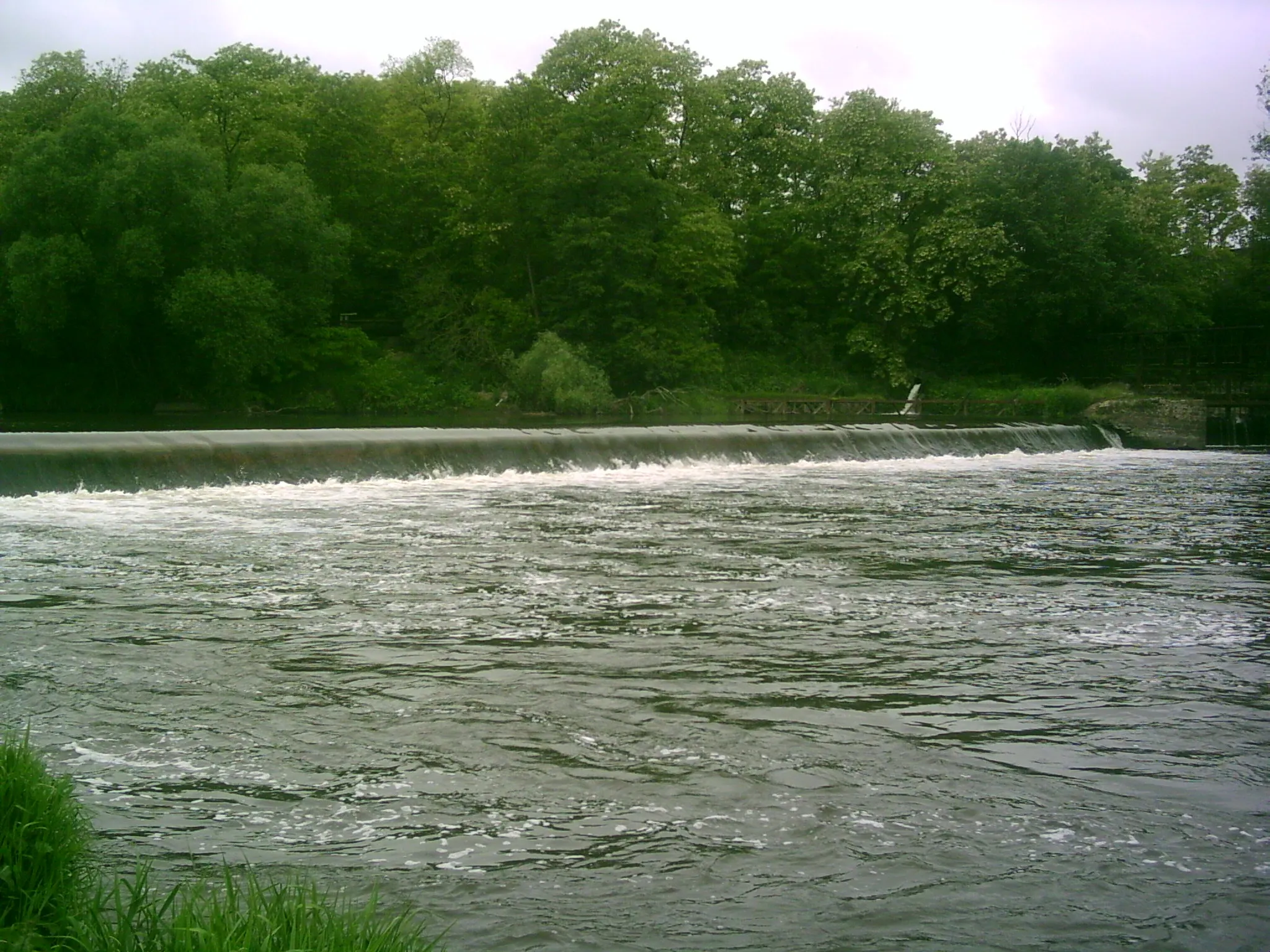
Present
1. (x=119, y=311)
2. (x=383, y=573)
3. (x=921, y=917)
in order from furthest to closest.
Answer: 1. (x=119, y=311)
2. (x=383, y=573)
3. (x=921, y=917)

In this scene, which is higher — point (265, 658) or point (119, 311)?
point (119, 311)

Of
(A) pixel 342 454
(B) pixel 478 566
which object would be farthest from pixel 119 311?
(B) pixel 478 566

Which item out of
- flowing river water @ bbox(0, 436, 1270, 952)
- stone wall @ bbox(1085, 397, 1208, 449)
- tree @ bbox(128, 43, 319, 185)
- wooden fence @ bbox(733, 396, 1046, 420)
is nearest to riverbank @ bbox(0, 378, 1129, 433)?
wooden fence @ bbox(733, 396, 1046, 420)

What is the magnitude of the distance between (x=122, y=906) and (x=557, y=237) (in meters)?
41.2

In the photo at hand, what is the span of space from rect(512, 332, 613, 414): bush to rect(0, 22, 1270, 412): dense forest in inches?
4.8

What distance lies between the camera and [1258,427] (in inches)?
1443

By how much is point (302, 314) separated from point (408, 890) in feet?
125


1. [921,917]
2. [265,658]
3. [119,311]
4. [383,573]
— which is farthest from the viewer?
[119,311]

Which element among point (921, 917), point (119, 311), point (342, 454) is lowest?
point (921, 917)

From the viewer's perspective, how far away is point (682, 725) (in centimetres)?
602

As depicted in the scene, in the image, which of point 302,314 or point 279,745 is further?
point 302,314

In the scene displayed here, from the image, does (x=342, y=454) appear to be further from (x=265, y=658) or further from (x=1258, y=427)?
(x=1258, y=427)

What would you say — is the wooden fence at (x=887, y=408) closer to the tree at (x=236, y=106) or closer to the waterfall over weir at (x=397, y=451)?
the waterfall over weir at (x=397, y=451)

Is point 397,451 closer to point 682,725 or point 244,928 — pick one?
point 682,725
